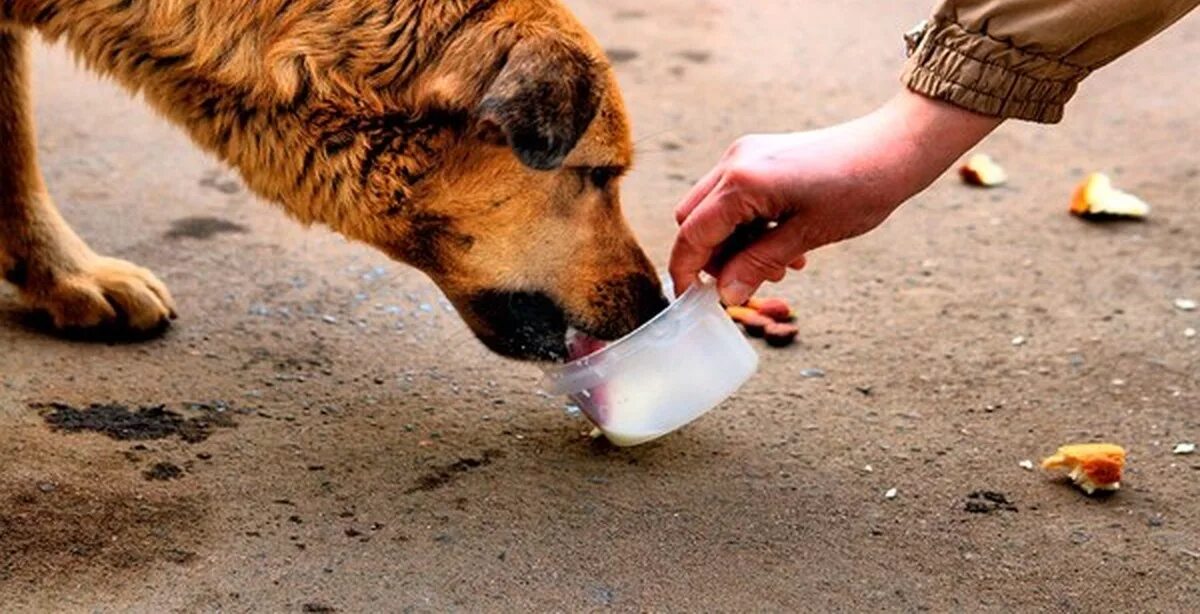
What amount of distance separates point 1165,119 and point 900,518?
2.88 meters

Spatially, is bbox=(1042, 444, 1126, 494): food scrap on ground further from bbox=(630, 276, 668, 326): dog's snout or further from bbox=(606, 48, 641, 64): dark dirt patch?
bbox=(606, 48, 641, 64): dark dirt patch

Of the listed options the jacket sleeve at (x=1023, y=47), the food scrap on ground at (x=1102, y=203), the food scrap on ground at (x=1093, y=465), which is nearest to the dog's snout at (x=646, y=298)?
the jacket sleeve at (x=1023, y=47)

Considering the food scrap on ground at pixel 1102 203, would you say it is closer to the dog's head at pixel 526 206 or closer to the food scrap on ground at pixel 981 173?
the food scrap on ground at pixel 981 173

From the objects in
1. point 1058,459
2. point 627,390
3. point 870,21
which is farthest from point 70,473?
point 870,21

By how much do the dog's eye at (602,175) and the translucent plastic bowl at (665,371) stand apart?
261 millimetres

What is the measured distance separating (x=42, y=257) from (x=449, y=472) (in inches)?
47.3

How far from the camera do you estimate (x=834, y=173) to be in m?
3.07

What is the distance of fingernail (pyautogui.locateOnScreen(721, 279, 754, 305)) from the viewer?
10.8 feet

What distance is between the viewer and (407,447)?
11.6ft

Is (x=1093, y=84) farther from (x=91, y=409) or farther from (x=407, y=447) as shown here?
(x=91, y=409)

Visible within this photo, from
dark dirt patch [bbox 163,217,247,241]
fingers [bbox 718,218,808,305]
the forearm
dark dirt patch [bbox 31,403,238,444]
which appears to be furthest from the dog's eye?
dark dirt patch [bbox 163,217,247,241]

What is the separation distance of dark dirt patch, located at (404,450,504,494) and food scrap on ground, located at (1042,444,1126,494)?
112cm

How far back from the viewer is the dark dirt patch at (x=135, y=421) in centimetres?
348

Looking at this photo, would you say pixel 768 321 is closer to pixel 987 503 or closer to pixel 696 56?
pixel 987 503
